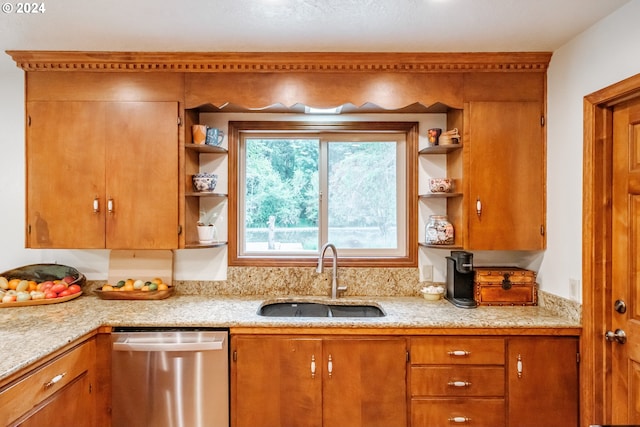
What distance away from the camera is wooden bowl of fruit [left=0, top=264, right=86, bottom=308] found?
93.0 inches

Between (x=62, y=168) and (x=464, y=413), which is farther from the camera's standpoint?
(x=62, y=168)

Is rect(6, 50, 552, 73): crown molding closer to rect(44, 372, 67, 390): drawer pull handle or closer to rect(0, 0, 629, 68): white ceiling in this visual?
rect(0, 0, 629, 68): white ceiling

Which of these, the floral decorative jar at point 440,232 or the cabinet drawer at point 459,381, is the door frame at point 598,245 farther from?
the floral decorative jar at point 440,232

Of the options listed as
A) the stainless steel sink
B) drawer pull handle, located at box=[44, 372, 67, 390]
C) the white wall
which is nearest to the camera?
drawer pull handle, located at box=[44, 372, 67, 390]

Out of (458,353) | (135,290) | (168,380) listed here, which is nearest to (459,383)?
(458,353)

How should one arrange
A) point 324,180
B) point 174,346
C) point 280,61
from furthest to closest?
point 324,180
point 280,61
point 174,346

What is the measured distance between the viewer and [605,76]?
1888 millimetres

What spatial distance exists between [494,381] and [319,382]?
0.91 metres

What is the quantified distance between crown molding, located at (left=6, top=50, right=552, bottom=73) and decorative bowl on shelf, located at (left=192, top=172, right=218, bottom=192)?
2.08 feet

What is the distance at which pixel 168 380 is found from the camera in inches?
80.5

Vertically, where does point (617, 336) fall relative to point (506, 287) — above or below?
below

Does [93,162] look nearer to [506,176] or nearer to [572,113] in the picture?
[506,176]

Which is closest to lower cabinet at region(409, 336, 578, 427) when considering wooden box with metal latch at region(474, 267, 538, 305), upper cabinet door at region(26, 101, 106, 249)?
wooden box with metal latch at region(474, 267, 538, 305)

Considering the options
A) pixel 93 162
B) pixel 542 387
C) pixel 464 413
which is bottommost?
pixel 464 413
